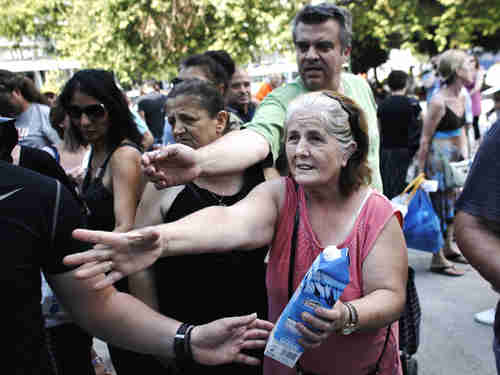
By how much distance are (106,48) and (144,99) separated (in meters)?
4.09

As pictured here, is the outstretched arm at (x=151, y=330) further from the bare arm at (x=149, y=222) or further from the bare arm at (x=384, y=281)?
the bare arm at (x=149, y=222)

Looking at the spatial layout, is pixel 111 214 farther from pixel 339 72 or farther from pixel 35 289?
pixel 339 72

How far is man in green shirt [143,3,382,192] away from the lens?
1.69m

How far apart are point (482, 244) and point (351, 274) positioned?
437mm

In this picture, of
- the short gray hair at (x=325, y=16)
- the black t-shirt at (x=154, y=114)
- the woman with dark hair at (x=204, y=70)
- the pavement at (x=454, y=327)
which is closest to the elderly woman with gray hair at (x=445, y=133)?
the pavement at (x=454, y=327)

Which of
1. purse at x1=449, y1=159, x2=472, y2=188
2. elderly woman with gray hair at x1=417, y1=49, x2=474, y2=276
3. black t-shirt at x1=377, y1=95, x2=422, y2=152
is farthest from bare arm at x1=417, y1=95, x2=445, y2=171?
black t-shirt at x1=377, y1=95, x2=422, y2=152

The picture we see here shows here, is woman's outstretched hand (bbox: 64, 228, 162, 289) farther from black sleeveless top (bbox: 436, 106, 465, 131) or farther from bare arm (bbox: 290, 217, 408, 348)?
black sleeveless top (bbox: 436, 106, 465, 131)

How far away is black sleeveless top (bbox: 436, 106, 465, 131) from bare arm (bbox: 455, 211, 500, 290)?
3520 mm

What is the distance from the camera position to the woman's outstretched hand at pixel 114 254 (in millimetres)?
1182

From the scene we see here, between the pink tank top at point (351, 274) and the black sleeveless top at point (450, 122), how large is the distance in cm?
349

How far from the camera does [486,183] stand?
1473 millimetres

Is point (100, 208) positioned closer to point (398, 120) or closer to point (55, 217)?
point (55, 217)

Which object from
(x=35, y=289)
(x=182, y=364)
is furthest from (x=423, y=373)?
(x=35, y=289)

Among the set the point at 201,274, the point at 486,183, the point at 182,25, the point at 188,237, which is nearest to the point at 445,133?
the point at 486,183
